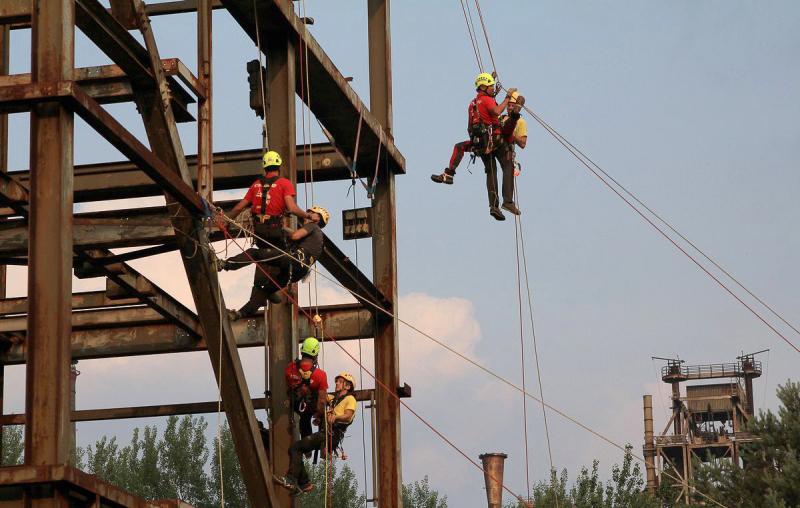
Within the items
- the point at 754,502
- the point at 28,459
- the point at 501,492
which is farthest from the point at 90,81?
the point at 501,492

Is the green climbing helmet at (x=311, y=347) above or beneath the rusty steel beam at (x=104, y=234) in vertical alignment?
beneath

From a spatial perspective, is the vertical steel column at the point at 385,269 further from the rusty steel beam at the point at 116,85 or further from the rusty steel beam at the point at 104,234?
the rusty steel beam at the point at 116,85

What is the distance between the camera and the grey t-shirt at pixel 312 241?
17.3 m

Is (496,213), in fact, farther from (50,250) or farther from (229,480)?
(229,480)

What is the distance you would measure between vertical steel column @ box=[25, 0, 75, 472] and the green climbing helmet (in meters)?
5.91

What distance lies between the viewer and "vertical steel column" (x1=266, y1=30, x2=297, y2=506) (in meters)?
17.6

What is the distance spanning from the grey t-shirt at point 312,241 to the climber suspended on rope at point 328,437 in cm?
208

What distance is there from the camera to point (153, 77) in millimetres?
15641

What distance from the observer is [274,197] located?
55.7 feet

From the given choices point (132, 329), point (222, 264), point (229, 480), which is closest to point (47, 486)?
point (222, 264)

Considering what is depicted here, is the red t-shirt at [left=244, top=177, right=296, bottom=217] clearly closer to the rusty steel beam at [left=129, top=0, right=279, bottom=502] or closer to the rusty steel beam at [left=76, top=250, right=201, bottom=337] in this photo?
the rusty steel beam at [left=129, top=0, right=279, bottom=502]

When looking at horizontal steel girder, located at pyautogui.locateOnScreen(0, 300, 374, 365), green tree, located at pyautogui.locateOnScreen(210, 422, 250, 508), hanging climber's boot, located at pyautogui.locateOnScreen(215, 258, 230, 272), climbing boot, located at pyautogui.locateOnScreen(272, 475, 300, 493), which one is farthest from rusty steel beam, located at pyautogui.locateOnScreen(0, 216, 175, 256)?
green tree, located at pyautogui.locateOnScreen(210, 422, 250, 508)

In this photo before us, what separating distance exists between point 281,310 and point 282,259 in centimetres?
88

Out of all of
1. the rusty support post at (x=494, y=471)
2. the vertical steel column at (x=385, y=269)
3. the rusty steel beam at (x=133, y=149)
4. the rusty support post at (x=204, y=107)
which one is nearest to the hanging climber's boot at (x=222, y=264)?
the rusty support post at (x=204, y=107)
